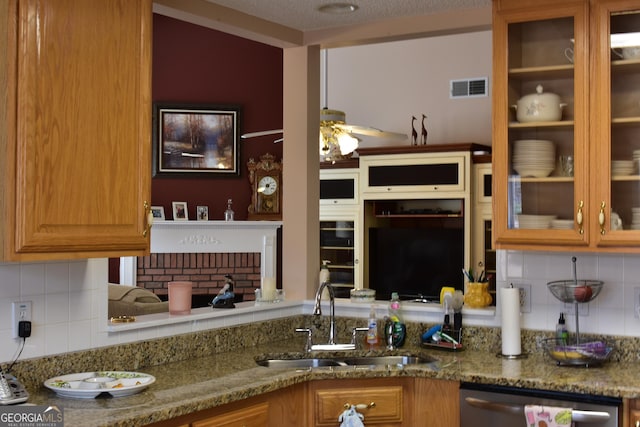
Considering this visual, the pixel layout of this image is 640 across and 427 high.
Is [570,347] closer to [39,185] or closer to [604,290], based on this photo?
[604,290]

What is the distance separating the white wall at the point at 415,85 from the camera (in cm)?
897

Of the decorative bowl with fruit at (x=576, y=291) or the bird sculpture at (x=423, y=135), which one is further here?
the bird sculpture at (x=423, y=135)

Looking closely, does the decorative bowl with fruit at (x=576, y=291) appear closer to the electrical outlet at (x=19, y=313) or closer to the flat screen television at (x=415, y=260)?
the electrical outlet at (x=19, y=313)

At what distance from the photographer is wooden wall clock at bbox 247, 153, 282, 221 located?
9.38 metres

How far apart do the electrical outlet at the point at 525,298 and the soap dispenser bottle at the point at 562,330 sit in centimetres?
19

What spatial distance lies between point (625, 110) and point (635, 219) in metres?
0.45

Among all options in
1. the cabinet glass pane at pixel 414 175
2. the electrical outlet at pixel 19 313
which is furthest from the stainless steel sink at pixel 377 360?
the cabinet glass pane at pixel 414 175

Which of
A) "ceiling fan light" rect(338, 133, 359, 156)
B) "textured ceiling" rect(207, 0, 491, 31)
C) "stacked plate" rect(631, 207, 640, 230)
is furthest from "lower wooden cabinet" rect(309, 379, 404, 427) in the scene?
"ceiling fan light" rect(338, 133, 359, 156)

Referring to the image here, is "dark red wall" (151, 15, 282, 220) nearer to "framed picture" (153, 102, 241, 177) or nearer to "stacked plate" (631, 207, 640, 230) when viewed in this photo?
"framed picture" (153, 102, 241, 177)

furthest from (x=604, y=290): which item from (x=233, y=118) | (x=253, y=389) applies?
(x=233, y=118)

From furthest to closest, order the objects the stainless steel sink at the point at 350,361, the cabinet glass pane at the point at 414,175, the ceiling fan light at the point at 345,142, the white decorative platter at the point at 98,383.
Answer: the cabinet glass pane at the point at 414,175 → the ceiling fan light at the point at 345,142 → the stainless steel sink at the point at 350,361 → the white decorative platter at the point at 98,383

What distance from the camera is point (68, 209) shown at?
270 cm

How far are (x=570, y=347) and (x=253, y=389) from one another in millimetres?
1355

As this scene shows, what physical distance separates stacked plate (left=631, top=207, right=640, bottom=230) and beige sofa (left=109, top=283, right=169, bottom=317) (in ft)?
10.5
